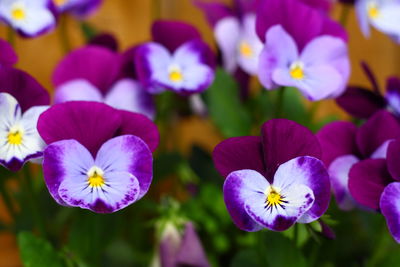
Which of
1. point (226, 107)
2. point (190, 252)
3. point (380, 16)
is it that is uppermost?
point (380, 16)

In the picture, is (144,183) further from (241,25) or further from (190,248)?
(241,25)

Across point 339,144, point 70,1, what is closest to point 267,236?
point 339,144

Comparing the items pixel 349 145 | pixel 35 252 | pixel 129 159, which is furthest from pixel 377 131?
pixel 35 252

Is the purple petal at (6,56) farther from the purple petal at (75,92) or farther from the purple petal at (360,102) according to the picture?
the purple petal at (360,102)

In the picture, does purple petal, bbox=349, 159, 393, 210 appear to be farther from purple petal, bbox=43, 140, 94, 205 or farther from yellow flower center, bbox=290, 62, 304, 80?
purple petal, bbox=43, 140, 94, 205

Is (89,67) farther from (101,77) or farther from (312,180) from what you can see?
(312,180)

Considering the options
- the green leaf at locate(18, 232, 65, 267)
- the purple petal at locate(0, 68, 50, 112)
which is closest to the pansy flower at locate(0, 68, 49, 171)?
the purple petal at locate(0, 68, 50, 112)

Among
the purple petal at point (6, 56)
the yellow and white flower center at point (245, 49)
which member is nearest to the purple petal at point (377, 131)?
the yellow and white flower center at point (245, 49)
